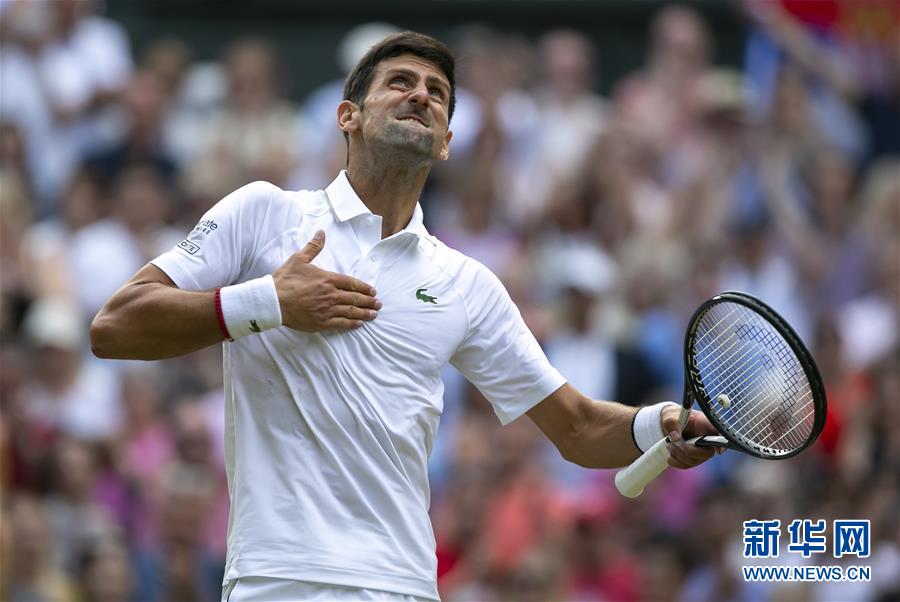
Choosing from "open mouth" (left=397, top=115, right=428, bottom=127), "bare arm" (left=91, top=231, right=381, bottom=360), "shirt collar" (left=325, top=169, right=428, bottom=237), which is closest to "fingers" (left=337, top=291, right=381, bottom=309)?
"bare arm" (left=91, top=231, right=381, bottom=360)

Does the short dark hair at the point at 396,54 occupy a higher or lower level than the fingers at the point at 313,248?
higher

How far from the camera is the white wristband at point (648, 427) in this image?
5246mm

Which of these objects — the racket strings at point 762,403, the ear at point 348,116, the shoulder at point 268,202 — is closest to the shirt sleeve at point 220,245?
the shoulder at point 268,202

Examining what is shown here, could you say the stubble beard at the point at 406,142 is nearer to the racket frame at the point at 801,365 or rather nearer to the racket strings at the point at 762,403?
the racket frame at the point at 801,365

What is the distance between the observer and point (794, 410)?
16.9ft

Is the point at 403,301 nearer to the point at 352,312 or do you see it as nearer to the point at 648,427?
the point at 352,312

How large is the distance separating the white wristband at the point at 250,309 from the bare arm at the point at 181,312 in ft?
0.09

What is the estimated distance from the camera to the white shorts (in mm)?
4676

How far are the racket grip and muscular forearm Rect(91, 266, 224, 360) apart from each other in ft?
4.46

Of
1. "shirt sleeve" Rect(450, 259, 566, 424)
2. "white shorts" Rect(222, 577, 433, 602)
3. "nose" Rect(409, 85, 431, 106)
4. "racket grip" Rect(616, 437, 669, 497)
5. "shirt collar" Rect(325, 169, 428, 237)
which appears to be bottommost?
"white shorts" Rect(222, 577, 433, 602)

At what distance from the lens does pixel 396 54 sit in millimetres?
5301

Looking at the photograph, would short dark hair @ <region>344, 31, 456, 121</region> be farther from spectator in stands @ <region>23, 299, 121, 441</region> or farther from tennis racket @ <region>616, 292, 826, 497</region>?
spectator in stands @ <region>23, 299, 121, 441</region>

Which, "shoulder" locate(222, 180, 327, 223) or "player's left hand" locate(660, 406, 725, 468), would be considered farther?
"player's left hand" locate(660, 406, 725, 468)

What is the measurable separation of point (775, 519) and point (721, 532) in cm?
29
